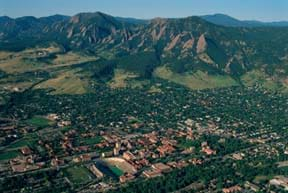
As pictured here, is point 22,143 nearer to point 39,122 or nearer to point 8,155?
point 8,155

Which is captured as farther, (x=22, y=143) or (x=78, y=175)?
(x=22, y=143)

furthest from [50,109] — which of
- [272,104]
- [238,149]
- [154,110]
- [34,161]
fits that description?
[272,104]

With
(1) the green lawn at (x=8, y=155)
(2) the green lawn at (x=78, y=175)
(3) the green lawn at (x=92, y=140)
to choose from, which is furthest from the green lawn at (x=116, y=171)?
(1) the green lawn at (x=8, y=155)

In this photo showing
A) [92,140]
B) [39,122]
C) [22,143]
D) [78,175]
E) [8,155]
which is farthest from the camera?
[39,122]

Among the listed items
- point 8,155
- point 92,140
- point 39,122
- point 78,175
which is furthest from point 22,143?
point 78,175

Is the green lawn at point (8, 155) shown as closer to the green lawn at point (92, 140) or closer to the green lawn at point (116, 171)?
the green lawn at point (92, 140)

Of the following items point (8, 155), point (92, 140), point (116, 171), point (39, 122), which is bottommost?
point (39, 122)

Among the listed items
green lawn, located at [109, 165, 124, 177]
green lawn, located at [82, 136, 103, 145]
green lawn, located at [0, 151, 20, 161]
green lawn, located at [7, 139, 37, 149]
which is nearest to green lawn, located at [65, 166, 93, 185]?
green lawn, located at [109, 165, 124, 177]
